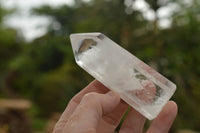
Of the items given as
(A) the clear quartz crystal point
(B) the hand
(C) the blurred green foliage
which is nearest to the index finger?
(B) the hand

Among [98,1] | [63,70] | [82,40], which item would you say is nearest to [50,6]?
[63,70]

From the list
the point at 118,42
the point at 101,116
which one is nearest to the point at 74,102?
the point at 101,116

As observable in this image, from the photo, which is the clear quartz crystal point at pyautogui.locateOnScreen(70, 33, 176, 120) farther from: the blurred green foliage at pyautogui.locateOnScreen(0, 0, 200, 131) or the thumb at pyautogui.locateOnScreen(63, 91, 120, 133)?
the blurred green foliage at pyautogui.locateOnScreen(0, 0, 200, 131)

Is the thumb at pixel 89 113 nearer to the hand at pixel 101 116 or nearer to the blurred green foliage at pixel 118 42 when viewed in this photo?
the hand at pixel 101 116

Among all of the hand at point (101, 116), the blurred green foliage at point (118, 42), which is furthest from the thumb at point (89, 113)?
the blurred green foliage at point (118, 42)

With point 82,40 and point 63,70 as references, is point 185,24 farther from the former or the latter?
point 82,40

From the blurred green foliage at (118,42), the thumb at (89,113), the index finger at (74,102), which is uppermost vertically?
the thumb at (89,113)

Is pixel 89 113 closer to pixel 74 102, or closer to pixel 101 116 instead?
pixel 101 116
